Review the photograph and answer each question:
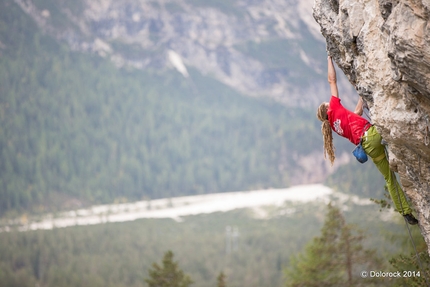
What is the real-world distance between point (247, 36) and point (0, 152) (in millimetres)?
74404

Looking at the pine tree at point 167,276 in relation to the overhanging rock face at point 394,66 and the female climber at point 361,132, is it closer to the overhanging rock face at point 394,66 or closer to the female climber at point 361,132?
the female climber at point 361,132

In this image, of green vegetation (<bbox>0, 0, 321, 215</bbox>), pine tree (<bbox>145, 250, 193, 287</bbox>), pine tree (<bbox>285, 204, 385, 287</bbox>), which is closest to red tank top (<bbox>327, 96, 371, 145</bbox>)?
pine tree (<bbox>285, 204, 385, 287</bbox>)

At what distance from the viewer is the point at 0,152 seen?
152125 mm

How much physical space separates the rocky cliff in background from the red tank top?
165 m

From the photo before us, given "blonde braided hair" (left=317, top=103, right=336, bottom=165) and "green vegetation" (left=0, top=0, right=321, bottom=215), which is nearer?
"blonde braided hair" (left=317, top=103, right=336, bottom=165)

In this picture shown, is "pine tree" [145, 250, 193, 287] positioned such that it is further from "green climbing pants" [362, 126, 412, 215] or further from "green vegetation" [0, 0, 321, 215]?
"green vegetation" [0, 0, 321, 215]

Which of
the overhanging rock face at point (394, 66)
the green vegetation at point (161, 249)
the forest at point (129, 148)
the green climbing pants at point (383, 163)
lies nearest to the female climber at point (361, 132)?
the green climbing pants at point (383, 163)

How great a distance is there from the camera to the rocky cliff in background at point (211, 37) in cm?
17862

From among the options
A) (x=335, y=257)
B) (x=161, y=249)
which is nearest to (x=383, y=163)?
(x=335, y=257)

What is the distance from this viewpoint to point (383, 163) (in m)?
11.1

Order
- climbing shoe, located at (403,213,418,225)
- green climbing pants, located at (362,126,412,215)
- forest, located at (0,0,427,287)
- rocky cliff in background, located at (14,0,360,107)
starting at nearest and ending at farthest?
1. green climbing pants, located at (362,126,412,215)
2. climbing shoe, located at (403,213,418,225)
3. forest, located at (0,0,427,287)
4. rocky cliff in background, located at (14,0,360,107)

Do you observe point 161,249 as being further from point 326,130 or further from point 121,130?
point 326,130

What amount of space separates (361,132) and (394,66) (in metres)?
2.17

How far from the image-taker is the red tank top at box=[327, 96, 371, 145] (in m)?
10.8
